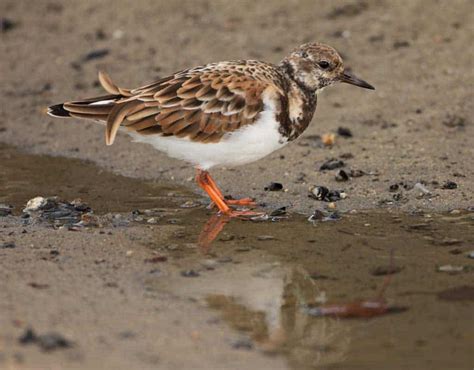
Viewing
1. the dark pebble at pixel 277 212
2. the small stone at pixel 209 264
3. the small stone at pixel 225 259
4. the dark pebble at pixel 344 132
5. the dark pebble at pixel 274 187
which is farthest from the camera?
the dark pebble at pixel 344 132

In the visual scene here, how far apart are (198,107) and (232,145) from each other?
348 mm

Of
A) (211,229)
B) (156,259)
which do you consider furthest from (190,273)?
(211,229)

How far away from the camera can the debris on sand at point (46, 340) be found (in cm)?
447

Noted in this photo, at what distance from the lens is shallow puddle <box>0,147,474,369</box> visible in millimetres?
4672

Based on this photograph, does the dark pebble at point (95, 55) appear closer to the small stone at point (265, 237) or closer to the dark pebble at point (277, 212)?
the dark pebble at point (277, 212)

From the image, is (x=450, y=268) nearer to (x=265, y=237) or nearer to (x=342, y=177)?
(x=265, y=237)

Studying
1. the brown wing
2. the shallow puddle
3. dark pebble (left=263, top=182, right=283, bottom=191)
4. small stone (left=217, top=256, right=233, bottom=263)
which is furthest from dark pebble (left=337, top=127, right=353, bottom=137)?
small stone (left=217, top=256, right=233, bottom=263)

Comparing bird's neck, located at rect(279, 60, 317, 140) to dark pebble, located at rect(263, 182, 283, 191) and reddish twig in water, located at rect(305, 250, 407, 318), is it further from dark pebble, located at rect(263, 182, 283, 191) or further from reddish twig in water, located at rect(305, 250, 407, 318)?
reddish twig in water, located at rect(305, 250, 407, 318)

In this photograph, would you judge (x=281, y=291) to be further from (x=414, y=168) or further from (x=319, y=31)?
(x=319, y=31)

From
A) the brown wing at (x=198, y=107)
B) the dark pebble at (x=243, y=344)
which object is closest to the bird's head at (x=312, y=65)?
the brown wing at (x=198, y=107)

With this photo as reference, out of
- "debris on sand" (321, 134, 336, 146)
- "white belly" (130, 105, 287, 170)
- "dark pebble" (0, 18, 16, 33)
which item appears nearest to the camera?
"white belly" (130, 105, 287, 170)

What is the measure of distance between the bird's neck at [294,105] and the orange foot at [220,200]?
60 cm

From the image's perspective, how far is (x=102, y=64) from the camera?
1012 cm

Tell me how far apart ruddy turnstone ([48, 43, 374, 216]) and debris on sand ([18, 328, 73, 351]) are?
7.08ft
